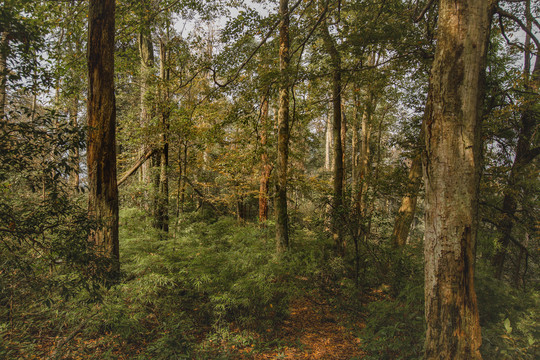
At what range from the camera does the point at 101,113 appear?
14.2 ft

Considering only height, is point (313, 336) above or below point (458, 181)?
below

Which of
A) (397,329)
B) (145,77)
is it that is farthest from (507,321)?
(145,77)

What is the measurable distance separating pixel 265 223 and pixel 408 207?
432 cm

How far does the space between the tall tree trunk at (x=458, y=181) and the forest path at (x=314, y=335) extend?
2.10 meters

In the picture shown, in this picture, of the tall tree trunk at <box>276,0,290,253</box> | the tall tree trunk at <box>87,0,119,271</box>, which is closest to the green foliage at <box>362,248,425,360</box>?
the tall tree trunk at <box>276,0,290,253</box>

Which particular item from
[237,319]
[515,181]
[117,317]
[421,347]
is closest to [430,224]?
[421,347]

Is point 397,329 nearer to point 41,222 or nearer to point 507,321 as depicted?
point 507,321

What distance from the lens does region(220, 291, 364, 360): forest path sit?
4.35m

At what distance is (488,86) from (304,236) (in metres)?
6.24

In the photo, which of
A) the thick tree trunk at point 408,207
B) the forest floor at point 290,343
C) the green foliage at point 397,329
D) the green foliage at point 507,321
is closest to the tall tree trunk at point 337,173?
the thick tree trunk at point 408,207

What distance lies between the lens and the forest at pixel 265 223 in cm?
251

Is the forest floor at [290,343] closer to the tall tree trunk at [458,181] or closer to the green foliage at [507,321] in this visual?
the green foliage at [507,321]

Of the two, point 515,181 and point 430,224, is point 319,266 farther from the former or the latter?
point 515,181

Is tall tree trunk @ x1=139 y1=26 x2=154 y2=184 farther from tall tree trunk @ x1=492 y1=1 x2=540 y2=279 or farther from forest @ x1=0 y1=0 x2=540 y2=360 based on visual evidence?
tall tree trunk @ x1=492 y1=1 x2=540 y2=279
